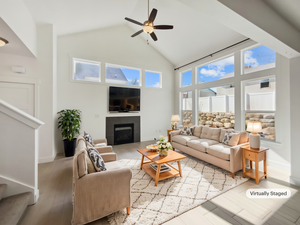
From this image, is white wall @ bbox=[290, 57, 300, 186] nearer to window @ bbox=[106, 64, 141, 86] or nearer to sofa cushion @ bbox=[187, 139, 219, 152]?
sofa cushion @ bbox=[187, 139, 219, 152]

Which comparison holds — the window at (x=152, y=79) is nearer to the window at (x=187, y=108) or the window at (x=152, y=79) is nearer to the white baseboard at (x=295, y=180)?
the window at (x=187, y=108)

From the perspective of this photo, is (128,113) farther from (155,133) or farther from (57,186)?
(57,186)

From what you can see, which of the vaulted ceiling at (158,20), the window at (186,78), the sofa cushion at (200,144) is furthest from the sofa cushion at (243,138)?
the window at (186,78)

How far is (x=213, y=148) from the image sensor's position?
3.05 metres

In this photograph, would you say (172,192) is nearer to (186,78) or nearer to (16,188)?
(16,188)

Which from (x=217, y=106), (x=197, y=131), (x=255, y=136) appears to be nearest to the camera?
(x=255, y=136)

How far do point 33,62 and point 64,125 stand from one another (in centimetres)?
180

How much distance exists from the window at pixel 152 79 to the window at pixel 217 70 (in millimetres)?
1795

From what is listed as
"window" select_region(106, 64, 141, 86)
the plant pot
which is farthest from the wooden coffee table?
"window" select_region(106, 64, 141, 86)

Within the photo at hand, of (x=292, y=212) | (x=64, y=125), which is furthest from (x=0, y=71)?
(x=292, y=212)

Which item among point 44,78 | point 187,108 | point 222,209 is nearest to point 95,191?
point 222,209

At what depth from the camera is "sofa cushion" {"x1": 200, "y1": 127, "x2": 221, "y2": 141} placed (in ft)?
12.3

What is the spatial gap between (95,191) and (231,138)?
122 inches

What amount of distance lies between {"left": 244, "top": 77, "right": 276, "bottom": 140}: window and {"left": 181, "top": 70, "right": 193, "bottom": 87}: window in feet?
7.52
